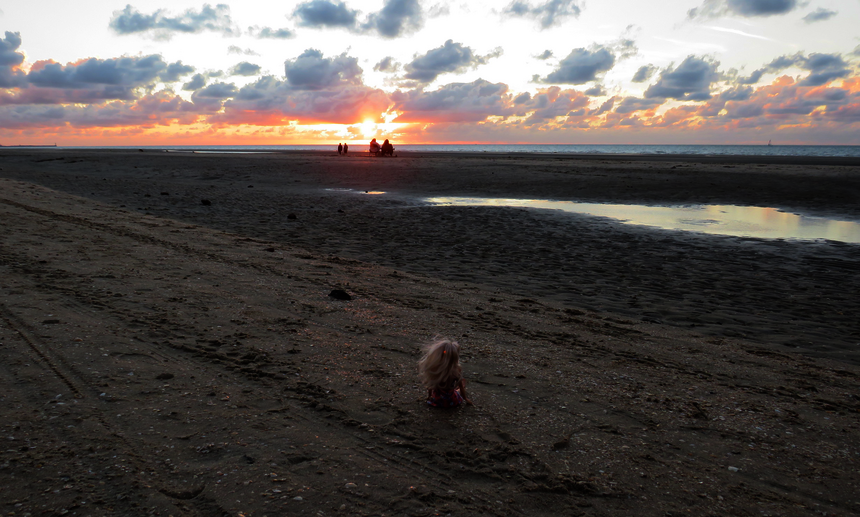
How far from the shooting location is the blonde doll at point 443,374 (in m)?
4.12

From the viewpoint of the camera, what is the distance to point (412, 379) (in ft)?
15.9

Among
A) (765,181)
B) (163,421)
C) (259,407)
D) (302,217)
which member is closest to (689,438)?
(259,407)

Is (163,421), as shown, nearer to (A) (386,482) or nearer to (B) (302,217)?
(A) (386,482)

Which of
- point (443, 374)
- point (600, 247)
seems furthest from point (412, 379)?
point (600, 247)

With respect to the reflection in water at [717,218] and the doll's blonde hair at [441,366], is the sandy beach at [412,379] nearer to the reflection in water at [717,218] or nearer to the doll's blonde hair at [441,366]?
the doll's blonde hair at [441,366]

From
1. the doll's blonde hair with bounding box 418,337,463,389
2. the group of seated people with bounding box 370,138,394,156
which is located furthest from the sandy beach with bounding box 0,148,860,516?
the group of seated people with bounding box 370,138,394,156

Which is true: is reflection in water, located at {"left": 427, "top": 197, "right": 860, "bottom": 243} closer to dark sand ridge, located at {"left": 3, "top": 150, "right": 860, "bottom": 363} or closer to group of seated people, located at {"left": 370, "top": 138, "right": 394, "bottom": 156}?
dark sand ridge, located at {"left": 3, "top": 150, "right": 860, "bottom": 363}

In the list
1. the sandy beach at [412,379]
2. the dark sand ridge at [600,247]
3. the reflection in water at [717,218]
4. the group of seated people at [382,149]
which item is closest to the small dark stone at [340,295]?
the sandy beach at [412,379]

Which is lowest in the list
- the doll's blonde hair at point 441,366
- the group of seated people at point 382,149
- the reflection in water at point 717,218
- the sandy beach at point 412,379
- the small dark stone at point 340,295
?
the sandy beach at point 412,379

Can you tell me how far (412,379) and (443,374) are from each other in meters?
0.79

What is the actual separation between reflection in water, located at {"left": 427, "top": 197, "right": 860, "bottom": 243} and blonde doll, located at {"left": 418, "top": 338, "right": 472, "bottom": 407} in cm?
1309

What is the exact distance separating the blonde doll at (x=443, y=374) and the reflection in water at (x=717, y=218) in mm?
13094

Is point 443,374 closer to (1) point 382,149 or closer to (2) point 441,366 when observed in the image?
(2) point 441,366

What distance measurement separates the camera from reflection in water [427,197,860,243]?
14633 millimetres
